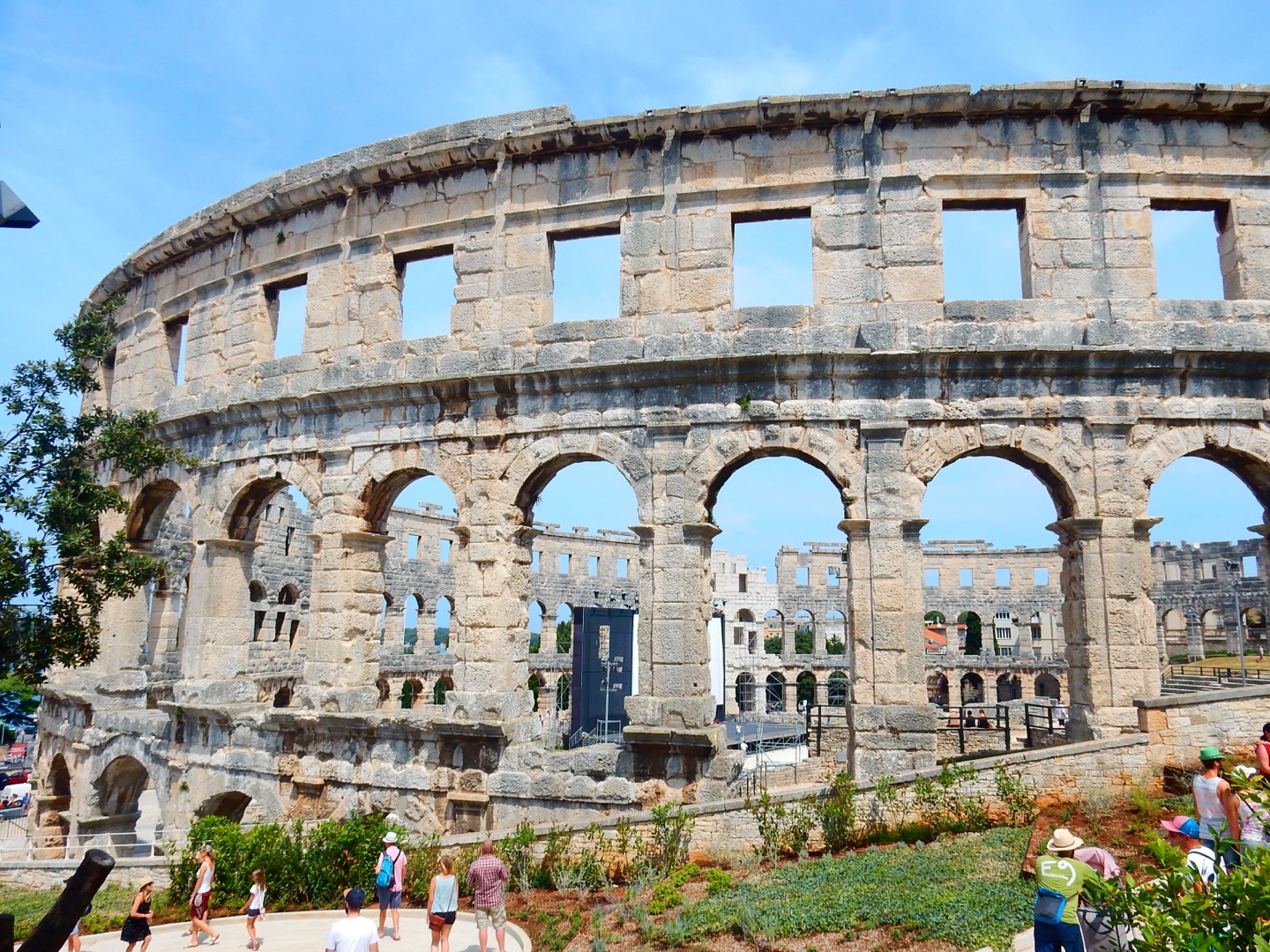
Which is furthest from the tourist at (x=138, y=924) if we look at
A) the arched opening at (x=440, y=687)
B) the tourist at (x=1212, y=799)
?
the arched opening at (x=440, y=687)

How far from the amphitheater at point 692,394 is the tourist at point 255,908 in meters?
2.22

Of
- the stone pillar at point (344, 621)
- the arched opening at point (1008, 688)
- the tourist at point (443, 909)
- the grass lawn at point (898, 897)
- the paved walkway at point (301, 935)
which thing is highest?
the stone pillar at point (344, 621)

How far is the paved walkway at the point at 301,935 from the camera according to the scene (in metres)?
8.28

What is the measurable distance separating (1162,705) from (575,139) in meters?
10.4

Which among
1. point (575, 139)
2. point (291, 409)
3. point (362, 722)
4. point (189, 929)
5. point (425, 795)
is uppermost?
point (575, 139)

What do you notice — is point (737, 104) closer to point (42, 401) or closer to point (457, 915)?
point (457, 915)

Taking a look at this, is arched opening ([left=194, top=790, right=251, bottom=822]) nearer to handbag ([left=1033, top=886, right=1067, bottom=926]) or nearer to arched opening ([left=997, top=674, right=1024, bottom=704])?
handbag ([left=1033, top=886, right=1067, bottom=926])

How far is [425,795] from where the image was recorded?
1130 cm

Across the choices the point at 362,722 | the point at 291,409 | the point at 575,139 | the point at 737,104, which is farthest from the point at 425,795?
the point at 737,104

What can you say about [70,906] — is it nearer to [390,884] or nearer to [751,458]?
[390,884]

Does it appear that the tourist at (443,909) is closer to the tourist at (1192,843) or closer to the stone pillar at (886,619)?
the stone pillar at (886,619)

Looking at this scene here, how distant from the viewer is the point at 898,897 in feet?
23.8

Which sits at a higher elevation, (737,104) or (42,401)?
(737,104)

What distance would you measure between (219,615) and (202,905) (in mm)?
5597
